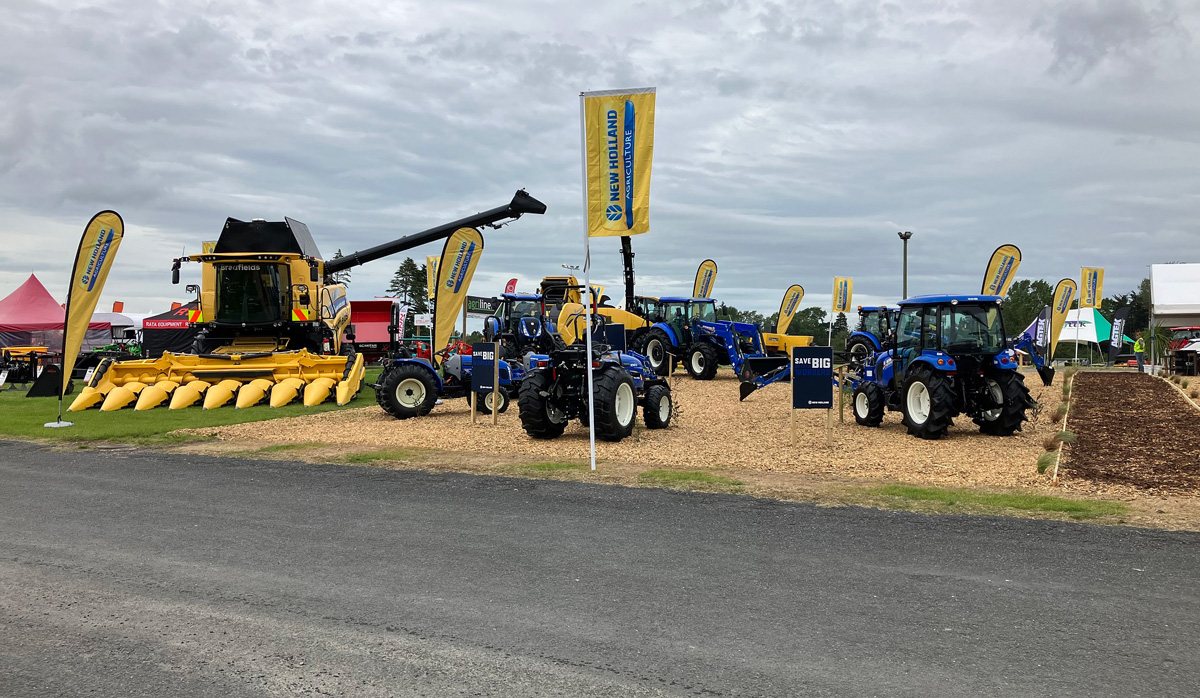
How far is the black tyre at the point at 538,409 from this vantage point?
12.5 meters

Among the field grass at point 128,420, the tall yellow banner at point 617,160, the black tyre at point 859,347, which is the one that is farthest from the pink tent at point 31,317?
the tall yellow banner at point 617,160

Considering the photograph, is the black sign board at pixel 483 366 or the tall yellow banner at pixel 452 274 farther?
the tall yellow banner at pixel 452 274

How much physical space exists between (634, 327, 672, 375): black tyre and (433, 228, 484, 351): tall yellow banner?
29.8 ft

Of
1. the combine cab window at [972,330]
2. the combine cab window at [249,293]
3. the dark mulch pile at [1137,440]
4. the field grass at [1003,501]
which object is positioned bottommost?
the field grass at [1003,501]

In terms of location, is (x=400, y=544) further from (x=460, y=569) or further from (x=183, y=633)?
(x=183, y=633)

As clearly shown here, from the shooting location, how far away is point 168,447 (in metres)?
12.2

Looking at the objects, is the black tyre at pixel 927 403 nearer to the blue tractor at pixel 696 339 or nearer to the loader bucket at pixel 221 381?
the loader bucket at pixel 221 381

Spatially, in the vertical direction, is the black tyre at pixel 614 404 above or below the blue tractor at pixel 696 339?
below

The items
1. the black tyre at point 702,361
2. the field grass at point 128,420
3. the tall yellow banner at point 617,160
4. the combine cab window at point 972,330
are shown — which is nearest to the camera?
the tall yellow banner at point 617,160

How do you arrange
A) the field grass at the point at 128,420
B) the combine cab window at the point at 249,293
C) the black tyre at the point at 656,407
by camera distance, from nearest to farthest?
the field grass at the point at 128,420 < the black tyre at the point at 656,407 < the combine cab window at the point at 249,293

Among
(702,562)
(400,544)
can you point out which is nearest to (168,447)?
(400,544)

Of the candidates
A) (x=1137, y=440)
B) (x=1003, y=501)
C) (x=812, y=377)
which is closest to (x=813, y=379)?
(x=812, y=377)

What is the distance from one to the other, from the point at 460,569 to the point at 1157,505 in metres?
6.03

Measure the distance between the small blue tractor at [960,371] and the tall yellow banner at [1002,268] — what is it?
9.29m
